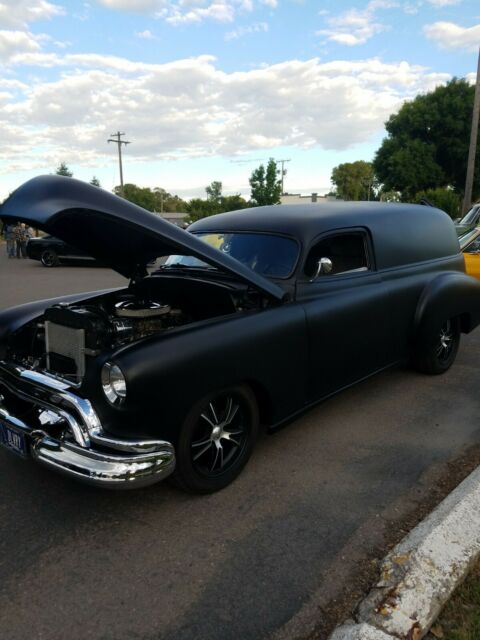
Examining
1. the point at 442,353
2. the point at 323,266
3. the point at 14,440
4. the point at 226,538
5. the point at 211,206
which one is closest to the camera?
the point at 226,538

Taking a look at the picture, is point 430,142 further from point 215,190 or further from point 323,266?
point 215,190

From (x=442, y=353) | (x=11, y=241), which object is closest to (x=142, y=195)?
(x=11, y=241)

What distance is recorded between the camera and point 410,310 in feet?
14.3

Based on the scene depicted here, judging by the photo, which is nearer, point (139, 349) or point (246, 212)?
point (139, 349)

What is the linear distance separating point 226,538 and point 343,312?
176cm

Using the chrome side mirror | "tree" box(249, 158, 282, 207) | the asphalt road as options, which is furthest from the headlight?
"tree" box(249, 158, 282, 207)

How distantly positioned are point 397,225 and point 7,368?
3299 millimetres

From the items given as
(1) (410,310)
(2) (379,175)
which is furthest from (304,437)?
(2) (379,175)

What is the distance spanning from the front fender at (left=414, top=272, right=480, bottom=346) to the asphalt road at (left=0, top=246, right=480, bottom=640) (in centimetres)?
90

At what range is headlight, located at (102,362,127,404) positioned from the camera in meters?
2.52

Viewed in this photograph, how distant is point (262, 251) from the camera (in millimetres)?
3736

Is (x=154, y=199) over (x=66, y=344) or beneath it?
over

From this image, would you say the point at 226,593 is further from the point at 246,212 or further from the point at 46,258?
the point at 46,258

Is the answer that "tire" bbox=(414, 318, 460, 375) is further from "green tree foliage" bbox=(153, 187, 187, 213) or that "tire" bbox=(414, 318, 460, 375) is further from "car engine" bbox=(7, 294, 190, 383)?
"green tree foliage" bbox=(153, 187, 187, 213)
